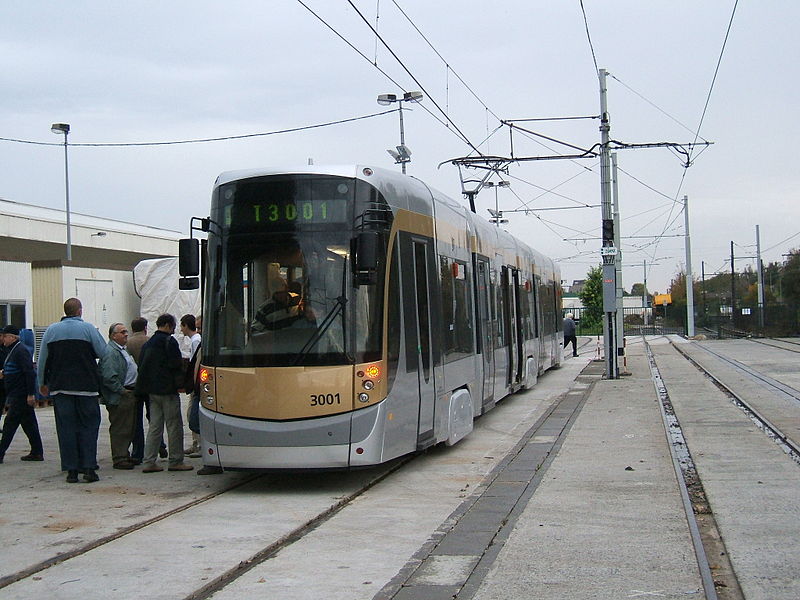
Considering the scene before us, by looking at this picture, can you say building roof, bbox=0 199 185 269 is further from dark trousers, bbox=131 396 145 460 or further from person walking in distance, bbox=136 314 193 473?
person walking in distance, bbox=136 314 193 473

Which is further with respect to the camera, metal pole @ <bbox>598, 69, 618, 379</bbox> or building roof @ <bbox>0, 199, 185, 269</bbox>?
building roof @ <bbox>0, 199, 185, 269</bbox>

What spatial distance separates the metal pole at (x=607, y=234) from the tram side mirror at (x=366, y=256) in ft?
49.0

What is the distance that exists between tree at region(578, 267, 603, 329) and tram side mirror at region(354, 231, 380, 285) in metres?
66.1

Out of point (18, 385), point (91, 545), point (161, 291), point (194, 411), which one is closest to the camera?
point (91, 545)

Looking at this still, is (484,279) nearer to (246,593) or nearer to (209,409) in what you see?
(209,409)

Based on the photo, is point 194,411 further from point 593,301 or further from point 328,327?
point 593,301

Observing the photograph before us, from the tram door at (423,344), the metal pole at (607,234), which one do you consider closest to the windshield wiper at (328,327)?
the tram door at (423,344)

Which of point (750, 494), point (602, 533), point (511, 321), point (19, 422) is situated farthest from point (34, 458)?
point (511, 321)

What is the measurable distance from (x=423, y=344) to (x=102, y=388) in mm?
3559

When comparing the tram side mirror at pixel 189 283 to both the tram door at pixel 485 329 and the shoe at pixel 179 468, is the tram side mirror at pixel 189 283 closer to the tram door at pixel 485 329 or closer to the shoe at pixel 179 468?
the shoe at pixel 179 468

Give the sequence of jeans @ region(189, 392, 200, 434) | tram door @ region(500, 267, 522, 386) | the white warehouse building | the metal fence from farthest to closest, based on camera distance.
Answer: the metal fence → the white warehouse building → tram door @ region(500, 267, 522, 386) → jeans @ region(189, 392, 200, 434)

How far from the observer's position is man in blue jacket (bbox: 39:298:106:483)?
10727mm

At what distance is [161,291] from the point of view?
1053 inches

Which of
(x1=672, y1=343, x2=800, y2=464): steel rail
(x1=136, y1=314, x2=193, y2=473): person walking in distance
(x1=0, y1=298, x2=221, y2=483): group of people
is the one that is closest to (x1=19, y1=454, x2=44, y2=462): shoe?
(x1=0, y1=298, x2=221, y2=483): group of people
